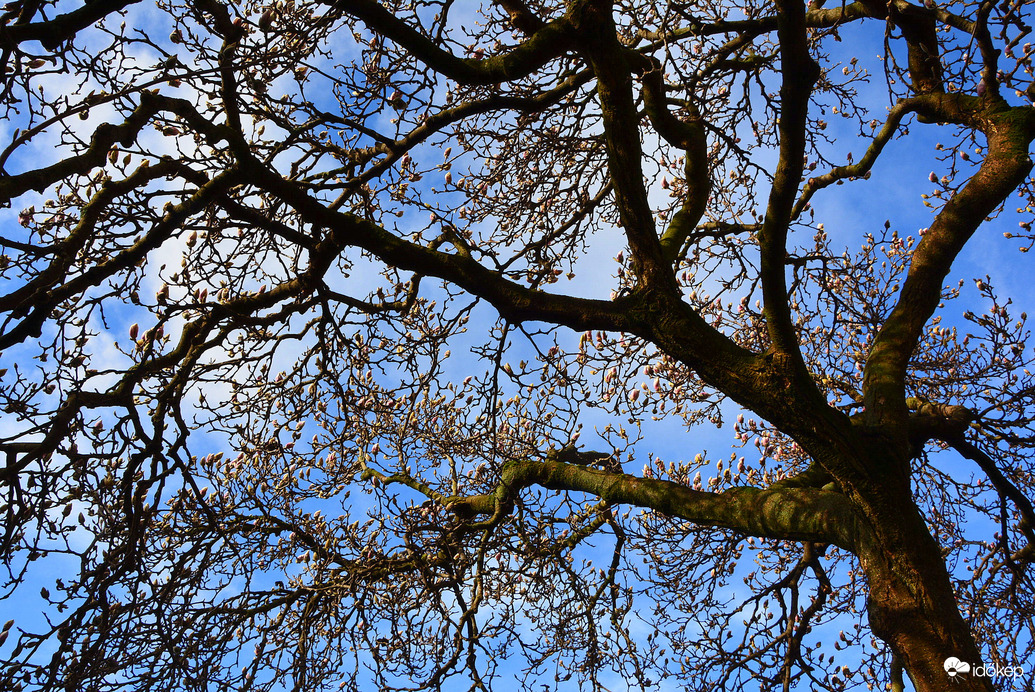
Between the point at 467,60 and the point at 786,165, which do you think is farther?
the point at 467,60

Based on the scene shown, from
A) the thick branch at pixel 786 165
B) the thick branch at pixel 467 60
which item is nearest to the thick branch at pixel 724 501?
the thick branch at pixel 786 165

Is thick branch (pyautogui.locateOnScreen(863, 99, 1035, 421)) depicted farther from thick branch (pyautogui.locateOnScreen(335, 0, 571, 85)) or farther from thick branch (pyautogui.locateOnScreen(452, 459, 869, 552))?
thick branch (pyautogui.locateOnScreen(335, 0, 571, 85))

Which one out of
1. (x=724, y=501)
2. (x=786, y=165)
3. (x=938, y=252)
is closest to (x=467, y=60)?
(x=786, y=165)

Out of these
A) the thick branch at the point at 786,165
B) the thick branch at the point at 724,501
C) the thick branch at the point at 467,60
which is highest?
the thick branch at the point at 467,60

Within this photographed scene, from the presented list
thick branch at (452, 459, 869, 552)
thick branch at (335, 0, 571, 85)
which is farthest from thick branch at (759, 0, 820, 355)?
thick branch at (335, 0, 571, 85)

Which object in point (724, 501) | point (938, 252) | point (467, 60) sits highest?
point (467, 60)

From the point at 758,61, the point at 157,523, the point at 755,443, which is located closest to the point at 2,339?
the point at 157,523

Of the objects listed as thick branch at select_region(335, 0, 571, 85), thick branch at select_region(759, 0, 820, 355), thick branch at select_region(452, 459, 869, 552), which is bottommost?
thick branch at select_region(452, 459, 869, 552)

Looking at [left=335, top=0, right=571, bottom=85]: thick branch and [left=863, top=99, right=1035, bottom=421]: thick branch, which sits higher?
[left=335, top=0, right=571, bottom=85]: thick branch

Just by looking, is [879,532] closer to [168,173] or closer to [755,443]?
[755,443]

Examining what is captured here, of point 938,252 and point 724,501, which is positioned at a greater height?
point 938,252

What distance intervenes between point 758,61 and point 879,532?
4062 mm

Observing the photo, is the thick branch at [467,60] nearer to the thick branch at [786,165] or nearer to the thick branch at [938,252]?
the thick branch at [786,165]

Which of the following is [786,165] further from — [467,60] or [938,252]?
[467,60]
